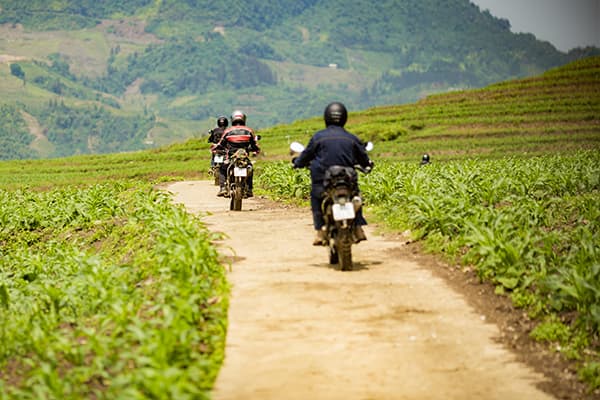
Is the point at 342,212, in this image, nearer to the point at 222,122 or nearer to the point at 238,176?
the point at 238,176

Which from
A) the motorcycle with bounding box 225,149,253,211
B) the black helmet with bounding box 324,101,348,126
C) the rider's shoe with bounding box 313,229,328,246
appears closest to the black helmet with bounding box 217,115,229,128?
the motorcycle with bounding box 225,149,253,211

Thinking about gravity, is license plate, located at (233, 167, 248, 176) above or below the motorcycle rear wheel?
above

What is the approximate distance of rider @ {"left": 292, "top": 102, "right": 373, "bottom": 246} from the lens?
12594 millimetres

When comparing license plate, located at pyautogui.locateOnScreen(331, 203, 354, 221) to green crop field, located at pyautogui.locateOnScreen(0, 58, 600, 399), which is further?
license plate, located at pyautogui.locateOnScreen(331, 203, 354, 221)

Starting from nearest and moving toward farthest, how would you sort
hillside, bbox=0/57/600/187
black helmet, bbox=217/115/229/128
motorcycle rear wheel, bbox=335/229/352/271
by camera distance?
1. motorcycle rear wheel, bbox=335/229/352/271
2. black helmet, bbox=217/115/229/128
3. hillside, bbox=0/57/600/187

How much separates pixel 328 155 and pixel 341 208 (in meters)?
1.05

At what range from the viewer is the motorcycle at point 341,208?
1193cm

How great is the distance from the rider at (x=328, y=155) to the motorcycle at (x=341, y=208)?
0.19 meters

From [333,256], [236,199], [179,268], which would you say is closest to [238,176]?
[236,199]

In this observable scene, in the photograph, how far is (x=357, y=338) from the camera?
923 cm

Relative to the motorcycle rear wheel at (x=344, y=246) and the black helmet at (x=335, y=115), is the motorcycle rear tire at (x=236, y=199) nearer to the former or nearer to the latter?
the black helmet at (x=335, y=115)

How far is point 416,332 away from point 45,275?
28.3ft

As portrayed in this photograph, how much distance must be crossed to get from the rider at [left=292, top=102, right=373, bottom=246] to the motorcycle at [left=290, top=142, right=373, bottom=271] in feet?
0.62

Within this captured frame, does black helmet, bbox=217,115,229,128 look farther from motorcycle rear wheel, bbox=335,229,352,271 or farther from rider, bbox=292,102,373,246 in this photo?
motorcycle rear wheel, bbox=335,229,352,271
